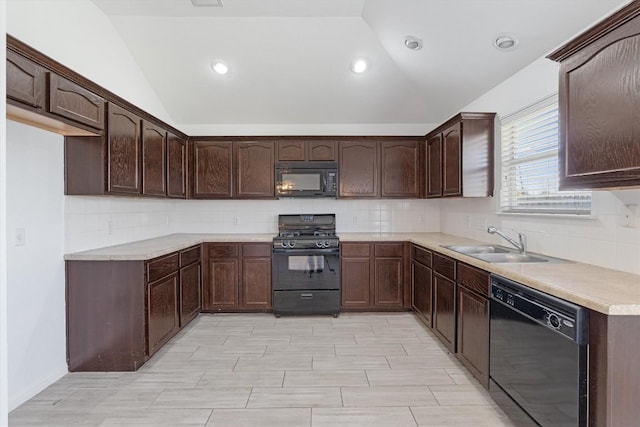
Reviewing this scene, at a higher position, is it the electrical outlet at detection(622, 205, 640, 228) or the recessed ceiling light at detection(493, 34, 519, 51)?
the recessed ceiling light at detection(493, 34, 519, 51)

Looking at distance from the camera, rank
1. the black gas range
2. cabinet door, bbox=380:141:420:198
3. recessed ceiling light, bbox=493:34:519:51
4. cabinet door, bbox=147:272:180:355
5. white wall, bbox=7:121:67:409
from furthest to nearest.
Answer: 1. cabinet door, bbox=380:141:420:198
2. the black gas range
3. cabinet door, bbox=147:272:180:355
4. recessed ceiling light, bbox=493:34:519:51
5. white wall, bbox=7:121:67:409

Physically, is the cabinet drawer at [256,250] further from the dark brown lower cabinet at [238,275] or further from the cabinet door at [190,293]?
the cabinet door at [190,293]

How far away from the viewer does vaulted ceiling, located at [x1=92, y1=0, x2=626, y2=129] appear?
266 centimetres

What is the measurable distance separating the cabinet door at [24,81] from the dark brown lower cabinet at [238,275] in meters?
2.41

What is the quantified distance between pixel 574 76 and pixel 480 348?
174cm

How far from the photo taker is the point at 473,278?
101 inches

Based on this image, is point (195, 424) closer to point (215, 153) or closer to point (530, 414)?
point (530, 414)

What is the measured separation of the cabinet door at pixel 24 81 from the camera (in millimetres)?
1881

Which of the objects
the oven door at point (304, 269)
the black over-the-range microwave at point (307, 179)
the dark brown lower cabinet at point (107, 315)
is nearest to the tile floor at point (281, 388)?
the dark brown lower cabinet at point (107, 315)

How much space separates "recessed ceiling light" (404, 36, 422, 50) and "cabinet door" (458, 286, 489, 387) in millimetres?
2114

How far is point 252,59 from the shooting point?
12.5ft

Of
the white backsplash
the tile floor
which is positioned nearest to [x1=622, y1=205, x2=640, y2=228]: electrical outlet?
the tile floor

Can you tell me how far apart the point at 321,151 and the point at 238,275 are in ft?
5.86

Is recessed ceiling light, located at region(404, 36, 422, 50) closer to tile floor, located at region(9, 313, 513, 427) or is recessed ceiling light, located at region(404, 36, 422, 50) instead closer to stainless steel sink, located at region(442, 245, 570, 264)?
stainless steel sink, located at region(442, 245, 570, 264)
